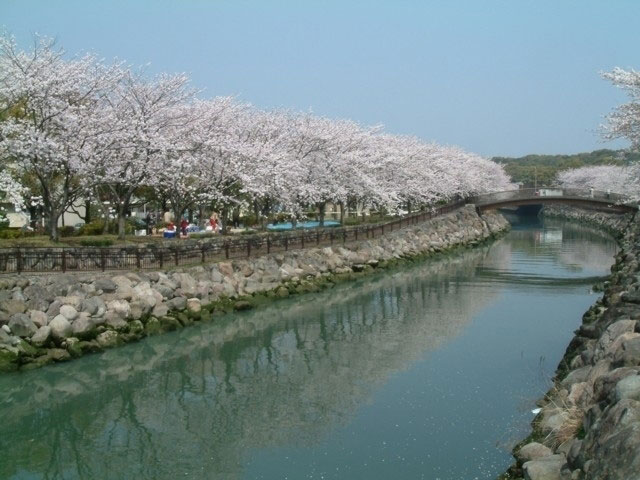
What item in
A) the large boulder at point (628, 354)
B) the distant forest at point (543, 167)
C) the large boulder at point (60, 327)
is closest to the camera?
the large boulder at point (628, 354)

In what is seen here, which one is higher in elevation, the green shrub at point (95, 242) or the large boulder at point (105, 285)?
the green shrub at point (95, 242)

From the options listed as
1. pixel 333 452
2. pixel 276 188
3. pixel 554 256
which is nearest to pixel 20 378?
pixel 333 452

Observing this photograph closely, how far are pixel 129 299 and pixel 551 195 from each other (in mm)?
42229

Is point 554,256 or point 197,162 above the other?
point 197,162

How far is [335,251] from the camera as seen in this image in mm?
31359

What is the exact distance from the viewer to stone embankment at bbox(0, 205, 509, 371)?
Answer: 51.8 ft

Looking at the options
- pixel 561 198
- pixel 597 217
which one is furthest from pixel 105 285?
pixel 597 217

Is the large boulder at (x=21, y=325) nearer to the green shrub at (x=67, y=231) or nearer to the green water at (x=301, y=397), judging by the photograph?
Answer: the green water at (x=301, y=397)

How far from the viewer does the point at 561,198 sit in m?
52.7

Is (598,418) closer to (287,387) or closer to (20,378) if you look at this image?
(287,387)

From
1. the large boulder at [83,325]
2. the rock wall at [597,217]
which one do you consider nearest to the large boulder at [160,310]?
the large boulder at [83,325]

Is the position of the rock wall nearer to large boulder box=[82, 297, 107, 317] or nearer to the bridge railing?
the bridge railing

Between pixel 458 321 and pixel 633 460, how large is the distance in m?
15.7

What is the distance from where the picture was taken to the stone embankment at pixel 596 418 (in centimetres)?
640
